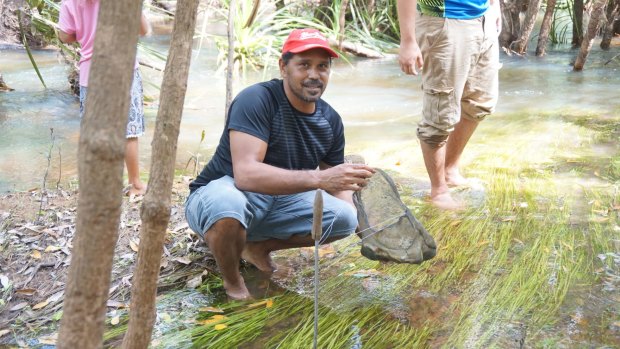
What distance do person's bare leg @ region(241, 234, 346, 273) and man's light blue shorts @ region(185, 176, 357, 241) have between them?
40mm

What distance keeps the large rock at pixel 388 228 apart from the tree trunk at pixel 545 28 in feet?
19.6

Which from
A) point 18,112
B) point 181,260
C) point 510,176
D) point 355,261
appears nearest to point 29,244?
point 181,260

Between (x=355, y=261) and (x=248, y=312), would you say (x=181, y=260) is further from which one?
(x=355, y=261)

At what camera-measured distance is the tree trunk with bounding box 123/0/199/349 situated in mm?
1670

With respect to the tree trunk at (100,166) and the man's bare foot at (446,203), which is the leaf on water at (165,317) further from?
the man's bare foot at (446,203)

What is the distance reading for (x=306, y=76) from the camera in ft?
9.55

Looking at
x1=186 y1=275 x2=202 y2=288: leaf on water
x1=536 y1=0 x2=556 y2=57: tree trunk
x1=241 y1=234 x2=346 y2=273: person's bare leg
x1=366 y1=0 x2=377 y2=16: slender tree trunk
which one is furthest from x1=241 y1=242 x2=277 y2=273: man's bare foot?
x1=366 y1=0 x2=377 y2=16: slender tree trunk

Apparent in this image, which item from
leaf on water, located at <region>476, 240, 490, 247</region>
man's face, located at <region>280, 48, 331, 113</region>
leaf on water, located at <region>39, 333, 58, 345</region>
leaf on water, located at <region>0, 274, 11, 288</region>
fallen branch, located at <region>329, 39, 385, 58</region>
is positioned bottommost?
leaf on water, located at <region>0, 274, 11, 288</region>

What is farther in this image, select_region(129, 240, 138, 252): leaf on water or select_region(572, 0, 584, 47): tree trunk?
select_region(572, 0, 584, 47): tree trunk

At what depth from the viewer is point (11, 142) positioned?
5082 mm

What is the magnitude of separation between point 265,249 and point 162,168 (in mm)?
1491

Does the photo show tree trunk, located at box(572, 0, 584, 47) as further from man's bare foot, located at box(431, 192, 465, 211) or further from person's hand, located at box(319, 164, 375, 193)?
person's hand, located at box(319, 164, 375, 193)

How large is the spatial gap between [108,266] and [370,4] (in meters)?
8.63

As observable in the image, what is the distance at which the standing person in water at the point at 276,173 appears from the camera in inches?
108
